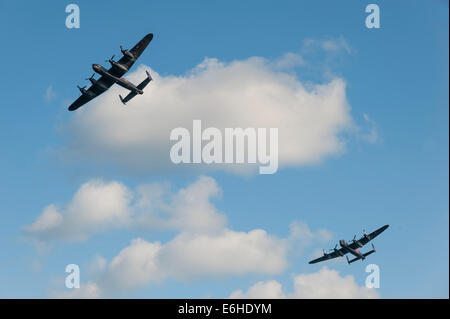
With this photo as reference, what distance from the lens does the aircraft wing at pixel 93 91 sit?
86688mm

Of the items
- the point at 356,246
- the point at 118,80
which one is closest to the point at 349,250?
the point at 356,246

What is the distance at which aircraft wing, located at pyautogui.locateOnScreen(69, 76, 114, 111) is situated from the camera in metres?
86.7

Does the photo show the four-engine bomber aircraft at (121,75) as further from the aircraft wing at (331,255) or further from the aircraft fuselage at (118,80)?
the aircraft wing at (331,255)

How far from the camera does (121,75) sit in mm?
86562

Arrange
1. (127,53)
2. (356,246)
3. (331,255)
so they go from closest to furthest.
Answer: (127,53)
(356,246)
(331,255)

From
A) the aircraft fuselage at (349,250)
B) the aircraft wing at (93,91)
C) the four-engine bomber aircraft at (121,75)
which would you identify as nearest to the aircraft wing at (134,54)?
the four-engine bomber aircraft at (121,75)

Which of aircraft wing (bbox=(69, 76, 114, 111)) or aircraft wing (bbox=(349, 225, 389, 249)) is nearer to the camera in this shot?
aircraft wing (bbox=(69, 76, 114, 111))

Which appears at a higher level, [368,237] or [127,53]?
[127,53]

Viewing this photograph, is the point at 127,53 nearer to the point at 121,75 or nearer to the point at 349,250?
the point at 121,75

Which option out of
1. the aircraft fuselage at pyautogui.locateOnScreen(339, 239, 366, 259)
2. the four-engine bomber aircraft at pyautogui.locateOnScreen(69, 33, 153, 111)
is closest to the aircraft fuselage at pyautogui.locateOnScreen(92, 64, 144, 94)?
the four-engine bomber aircraft at pyautogui.locateOnScreen(69, 33, 153, 111)

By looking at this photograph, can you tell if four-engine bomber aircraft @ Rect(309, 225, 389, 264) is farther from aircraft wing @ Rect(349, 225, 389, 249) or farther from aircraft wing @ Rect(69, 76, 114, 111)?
aircraft wing @ Rect(69, 76, 114, 111)

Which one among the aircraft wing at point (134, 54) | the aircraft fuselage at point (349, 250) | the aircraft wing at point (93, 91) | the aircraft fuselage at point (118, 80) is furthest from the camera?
the aircraft fuselage at point (349, 250)

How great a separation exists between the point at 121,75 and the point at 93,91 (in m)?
7.65
